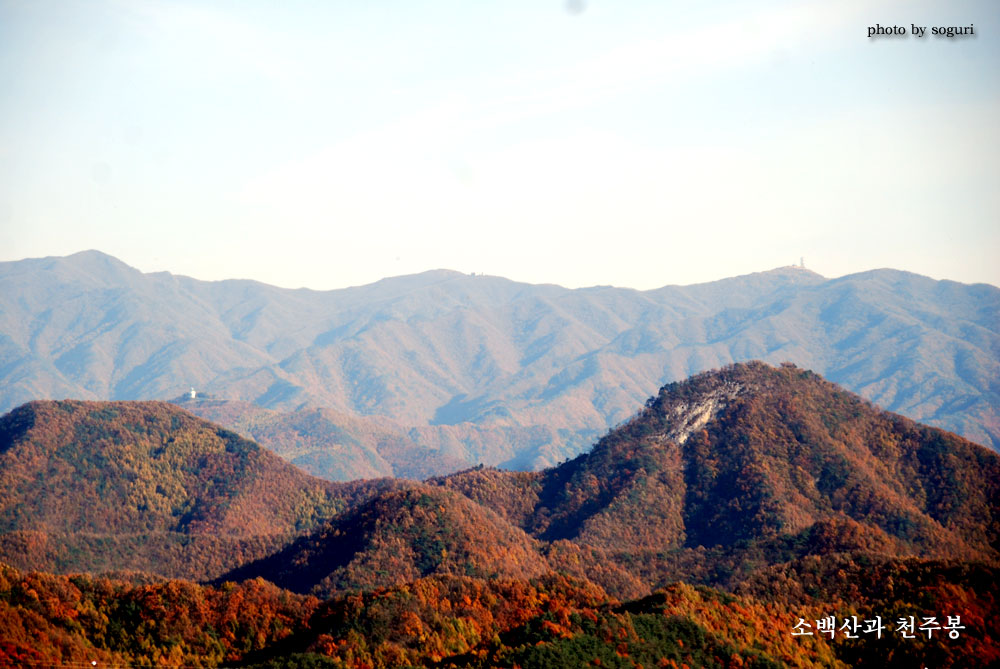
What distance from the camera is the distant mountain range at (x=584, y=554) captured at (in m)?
77.8

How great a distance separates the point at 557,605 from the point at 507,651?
19.8 m

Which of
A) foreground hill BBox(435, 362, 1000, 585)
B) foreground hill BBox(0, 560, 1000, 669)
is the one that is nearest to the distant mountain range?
foreground hill BBox(0, 560, 1000, 669)

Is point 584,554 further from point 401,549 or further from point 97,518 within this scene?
point 97,518

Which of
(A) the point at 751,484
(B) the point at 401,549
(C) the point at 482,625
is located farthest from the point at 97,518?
(C) the point at 482,625

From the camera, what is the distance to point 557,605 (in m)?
90.3

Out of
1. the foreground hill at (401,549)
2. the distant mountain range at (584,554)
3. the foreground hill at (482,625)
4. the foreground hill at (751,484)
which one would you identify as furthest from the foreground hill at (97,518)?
the foreground hill at (482,625)

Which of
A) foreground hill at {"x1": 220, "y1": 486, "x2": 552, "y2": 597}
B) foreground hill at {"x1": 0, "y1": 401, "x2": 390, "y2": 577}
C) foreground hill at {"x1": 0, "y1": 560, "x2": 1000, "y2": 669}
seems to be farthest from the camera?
foreground hill at {"x1": 0, "y1": 401, "x2": 390, "y2": 577}

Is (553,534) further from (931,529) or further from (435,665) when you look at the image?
(435,665)

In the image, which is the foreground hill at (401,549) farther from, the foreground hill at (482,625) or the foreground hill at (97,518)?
the foreground hill at (97,518)

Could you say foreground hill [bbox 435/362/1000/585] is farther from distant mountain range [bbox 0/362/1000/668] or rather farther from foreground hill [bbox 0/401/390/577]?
foreground hill [bbox 0/401/390/577]

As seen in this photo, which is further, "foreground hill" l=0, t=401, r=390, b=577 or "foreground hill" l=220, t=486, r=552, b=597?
"foreground hill" l=0, t=401, r=390, b=577

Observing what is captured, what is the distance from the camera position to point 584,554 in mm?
140125

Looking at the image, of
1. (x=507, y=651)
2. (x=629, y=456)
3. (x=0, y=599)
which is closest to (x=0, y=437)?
(x=629, y=456)

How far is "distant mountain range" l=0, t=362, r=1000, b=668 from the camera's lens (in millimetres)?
77812
